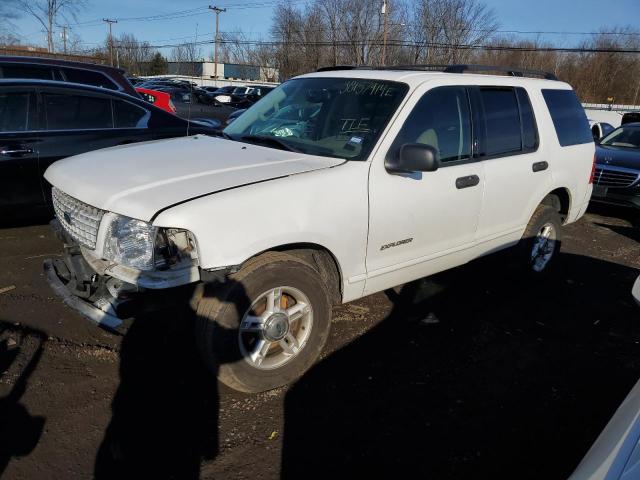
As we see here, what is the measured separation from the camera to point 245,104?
70.5 feet

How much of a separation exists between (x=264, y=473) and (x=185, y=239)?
1.25 m

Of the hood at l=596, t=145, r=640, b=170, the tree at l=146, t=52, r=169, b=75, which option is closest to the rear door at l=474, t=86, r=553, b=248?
the hood at l=596, t=145, r=640, b=170

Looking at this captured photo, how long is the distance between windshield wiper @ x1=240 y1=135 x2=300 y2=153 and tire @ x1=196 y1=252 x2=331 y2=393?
3.01ft

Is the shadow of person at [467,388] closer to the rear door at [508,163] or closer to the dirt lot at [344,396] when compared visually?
the dirt lot at [344,396]

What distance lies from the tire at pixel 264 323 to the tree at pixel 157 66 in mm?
61787

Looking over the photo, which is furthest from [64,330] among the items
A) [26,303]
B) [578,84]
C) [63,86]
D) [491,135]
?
[578,84]

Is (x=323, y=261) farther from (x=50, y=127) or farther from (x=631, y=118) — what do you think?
(x=631, y=118)

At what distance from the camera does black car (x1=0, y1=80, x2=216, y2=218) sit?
4.95m

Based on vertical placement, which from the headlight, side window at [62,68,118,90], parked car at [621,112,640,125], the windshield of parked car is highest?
side window at [62,68,118,90]

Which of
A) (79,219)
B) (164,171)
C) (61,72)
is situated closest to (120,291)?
(79,219)

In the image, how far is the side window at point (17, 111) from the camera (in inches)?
199

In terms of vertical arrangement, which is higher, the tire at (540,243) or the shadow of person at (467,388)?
the tire at (540,243)

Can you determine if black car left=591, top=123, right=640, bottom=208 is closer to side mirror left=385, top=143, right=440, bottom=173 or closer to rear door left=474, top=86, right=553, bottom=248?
rear door left=474, top=86, right=553, bottom=248

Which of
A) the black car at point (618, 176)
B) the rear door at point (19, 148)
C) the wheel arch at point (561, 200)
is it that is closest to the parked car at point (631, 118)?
the black car at point (618, 176)
